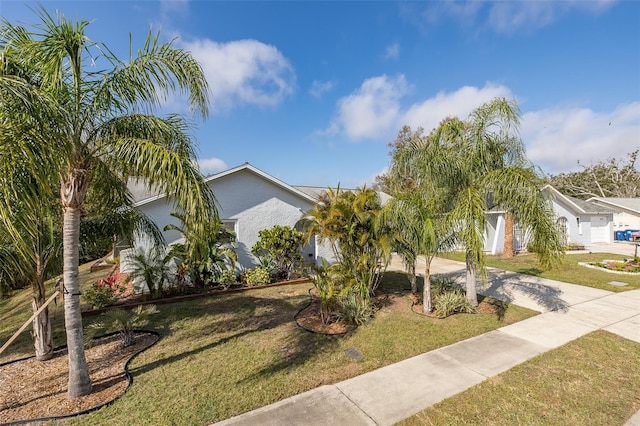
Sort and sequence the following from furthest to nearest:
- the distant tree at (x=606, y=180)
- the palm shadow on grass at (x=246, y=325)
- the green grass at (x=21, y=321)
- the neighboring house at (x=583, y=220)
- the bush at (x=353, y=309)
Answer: the distant tree at (x=606, y=180)
the neighboring house at (x=583, y=220)
the bush at (x=353, y=309)
the green grass at (x=21, y=321)
the palm shadow on grass at (x=246, y=325)

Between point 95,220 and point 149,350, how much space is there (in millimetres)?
3246

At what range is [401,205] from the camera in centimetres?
728

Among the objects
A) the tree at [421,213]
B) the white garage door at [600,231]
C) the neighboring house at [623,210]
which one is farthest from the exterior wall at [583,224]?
the tree at [421,213]

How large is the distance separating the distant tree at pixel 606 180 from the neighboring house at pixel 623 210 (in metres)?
13.8

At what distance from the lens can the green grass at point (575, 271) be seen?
10.7m

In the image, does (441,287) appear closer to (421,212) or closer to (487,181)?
(421,212)

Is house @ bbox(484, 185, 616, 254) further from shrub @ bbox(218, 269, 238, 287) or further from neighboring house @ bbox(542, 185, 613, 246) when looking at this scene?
shrub @ bbox(218, 269, 238, 287)

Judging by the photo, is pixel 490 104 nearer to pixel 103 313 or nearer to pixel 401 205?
pixel 401 205

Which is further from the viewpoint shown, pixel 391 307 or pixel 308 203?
pixel 308 203

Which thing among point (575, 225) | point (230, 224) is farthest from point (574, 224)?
point (230, 224)

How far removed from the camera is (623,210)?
2384 cm

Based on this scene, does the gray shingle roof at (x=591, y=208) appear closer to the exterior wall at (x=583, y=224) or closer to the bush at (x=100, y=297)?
the exterior wall at (x=583, y=224)

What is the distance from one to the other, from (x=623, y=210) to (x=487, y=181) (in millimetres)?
27489

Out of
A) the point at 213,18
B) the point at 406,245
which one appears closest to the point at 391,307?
the point at 406,245
